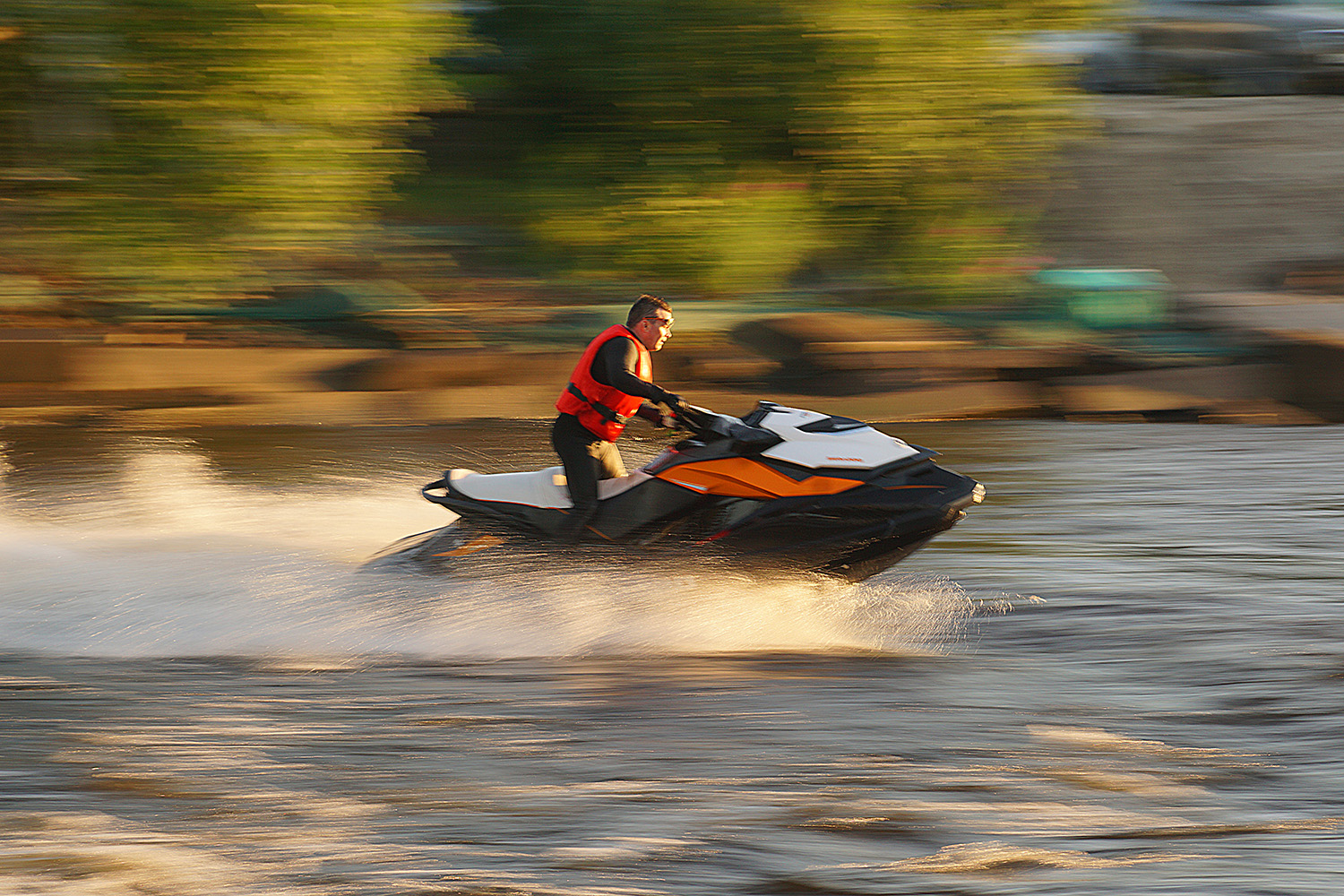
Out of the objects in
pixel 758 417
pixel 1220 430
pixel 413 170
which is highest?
pixel 413 170

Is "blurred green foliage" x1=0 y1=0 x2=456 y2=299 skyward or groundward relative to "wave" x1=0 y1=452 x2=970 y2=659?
skyward

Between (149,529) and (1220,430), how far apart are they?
12.1 meters

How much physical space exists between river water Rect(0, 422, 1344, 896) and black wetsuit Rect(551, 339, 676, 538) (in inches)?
13.2

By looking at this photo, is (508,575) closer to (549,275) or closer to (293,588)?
(293,588)

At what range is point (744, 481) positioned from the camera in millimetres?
6461

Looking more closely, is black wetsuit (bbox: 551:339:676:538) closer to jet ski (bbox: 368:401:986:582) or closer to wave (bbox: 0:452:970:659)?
jet ski (bbox: 368:401:986:582)

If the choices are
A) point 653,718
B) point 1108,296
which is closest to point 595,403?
point 653,718

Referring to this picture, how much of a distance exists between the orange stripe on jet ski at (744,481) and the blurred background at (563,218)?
422 inches

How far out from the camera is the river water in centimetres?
426

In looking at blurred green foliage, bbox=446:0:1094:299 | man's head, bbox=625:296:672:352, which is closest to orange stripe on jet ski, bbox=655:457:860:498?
man's head, bbox=625:296:672:352

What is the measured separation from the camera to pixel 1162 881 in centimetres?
409

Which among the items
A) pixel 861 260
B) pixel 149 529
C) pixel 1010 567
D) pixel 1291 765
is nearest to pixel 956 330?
pixel 861 260

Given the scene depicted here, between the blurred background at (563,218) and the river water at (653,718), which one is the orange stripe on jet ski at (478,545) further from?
the blurred background at (563,218)

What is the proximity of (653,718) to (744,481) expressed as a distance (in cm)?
132
